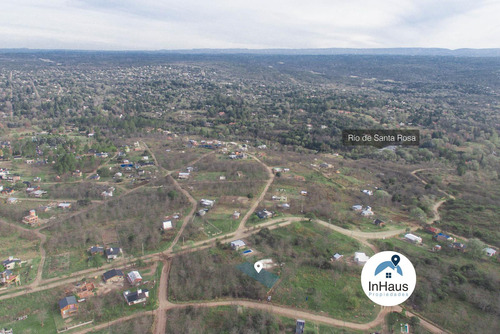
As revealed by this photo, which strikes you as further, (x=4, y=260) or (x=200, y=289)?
(x=4, y=260)

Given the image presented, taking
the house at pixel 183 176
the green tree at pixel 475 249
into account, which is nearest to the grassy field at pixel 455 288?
the green tree at pixel 475 249

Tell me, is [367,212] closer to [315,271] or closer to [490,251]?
[490,251]

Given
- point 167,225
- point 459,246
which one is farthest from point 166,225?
point 459,246

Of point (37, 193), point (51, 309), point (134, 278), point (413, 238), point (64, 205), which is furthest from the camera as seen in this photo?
point (37, 193)

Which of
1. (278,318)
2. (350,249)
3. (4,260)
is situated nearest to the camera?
(278,318)

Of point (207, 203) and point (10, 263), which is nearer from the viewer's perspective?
point (10, 263)

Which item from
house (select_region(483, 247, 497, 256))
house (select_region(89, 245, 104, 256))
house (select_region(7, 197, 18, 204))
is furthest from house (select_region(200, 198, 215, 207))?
house (select_region(483, 247, 497, 256))

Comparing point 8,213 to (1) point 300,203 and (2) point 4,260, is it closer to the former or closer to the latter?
(2) point 4,260

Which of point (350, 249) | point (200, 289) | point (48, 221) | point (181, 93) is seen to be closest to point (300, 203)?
point (350, 249)
